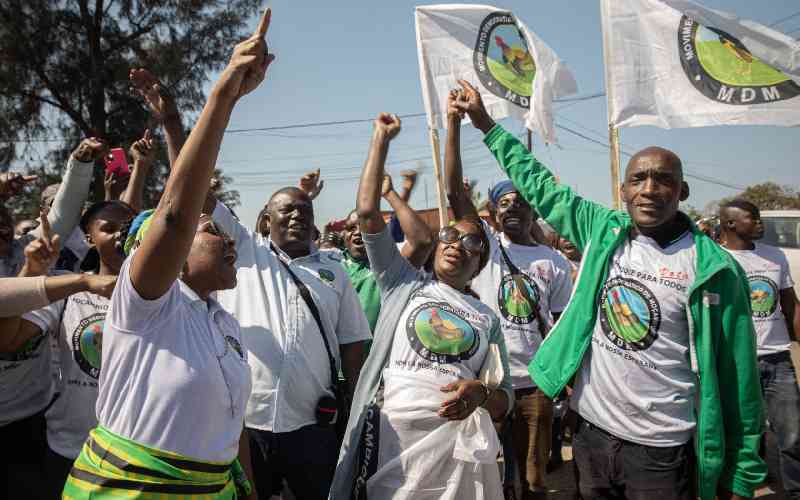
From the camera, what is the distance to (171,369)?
166 cm

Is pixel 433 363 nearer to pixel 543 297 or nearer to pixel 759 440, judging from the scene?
pixel 759 440

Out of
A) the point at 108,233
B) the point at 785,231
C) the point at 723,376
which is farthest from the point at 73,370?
the point at 785,231

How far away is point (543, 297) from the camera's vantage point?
4.12m

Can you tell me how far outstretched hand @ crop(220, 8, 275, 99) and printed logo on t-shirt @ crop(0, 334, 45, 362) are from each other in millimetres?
1729

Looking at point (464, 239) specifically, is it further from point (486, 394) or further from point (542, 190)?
point (486, 394)

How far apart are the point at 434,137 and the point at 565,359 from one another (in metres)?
3.58

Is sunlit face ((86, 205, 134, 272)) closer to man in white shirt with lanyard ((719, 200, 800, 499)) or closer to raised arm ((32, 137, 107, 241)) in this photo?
raised arm ((32, 137, 107, 241))

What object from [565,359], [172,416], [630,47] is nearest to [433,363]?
[565,359]

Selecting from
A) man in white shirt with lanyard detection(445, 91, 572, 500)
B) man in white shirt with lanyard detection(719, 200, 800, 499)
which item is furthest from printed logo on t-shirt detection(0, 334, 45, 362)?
man in white shirt with lanyard detection(719, 200, 800, 499)

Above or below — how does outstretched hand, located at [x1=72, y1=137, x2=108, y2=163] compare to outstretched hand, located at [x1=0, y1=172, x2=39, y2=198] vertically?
above

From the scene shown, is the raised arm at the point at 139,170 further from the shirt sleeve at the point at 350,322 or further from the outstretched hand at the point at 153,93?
the shirt sleeve at the point at 350,322

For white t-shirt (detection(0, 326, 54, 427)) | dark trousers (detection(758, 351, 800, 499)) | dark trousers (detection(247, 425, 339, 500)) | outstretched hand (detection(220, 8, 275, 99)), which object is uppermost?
outstretched hand (detection(220, 8, 275, 99))

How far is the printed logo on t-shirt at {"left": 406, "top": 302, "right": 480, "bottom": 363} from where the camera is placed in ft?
8.55

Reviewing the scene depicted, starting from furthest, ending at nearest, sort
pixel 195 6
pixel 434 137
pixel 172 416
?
pixel 195 6
pixel 434 137
pixel 172 416
